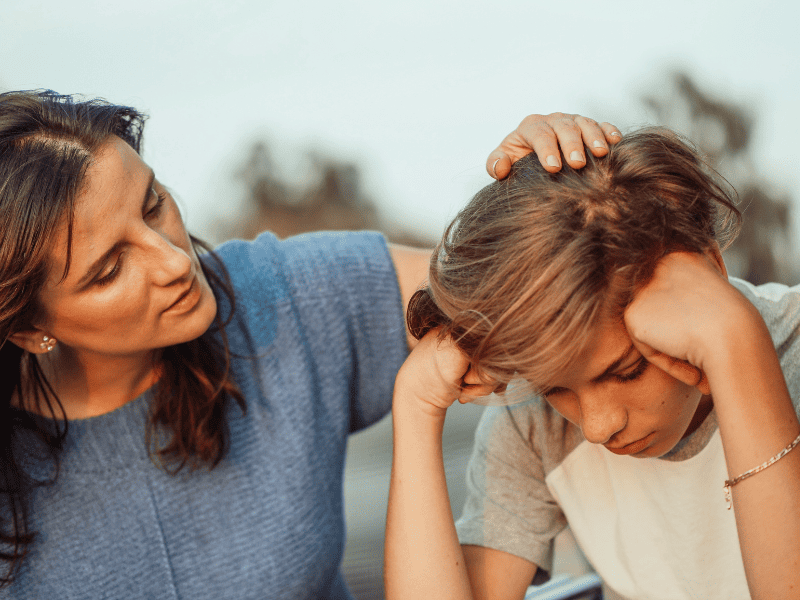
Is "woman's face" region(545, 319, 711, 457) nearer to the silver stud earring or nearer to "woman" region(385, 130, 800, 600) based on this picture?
"woman" region(385, 130, 800, 600)

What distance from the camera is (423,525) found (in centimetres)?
→ 125

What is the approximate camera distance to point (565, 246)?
1012 mm

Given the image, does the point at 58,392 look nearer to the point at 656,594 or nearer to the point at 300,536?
the point at 300,536

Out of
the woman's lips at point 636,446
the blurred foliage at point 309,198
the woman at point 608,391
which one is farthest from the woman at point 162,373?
the blurred foliage at point 309,198

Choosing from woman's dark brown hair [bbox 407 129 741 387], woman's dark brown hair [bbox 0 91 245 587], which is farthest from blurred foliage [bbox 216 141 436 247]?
woman's dark brown hair [bbox 407 129 741 387]

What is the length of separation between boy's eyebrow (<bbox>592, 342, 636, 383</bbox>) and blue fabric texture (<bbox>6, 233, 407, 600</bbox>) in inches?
23.2

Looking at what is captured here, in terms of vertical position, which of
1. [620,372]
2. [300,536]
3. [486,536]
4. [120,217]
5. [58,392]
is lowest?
[300,536]

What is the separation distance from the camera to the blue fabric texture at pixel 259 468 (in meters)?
1.39

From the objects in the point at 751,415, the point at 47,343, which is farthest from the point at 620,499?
the point at 47,343

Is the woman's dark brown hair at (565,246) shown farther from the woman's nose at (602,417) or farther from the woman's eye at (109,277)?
the woman's eye at (109,277)

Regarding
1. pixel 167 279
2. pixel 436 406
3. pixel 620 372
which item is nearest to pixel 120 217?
pixel 167 279

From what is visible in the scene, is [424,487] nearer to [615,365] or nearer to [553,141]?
[615,365]

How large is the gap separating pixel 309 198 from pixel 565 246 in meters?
6.67

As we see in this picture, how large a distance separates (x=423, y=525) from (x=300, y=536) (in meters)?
0.36
